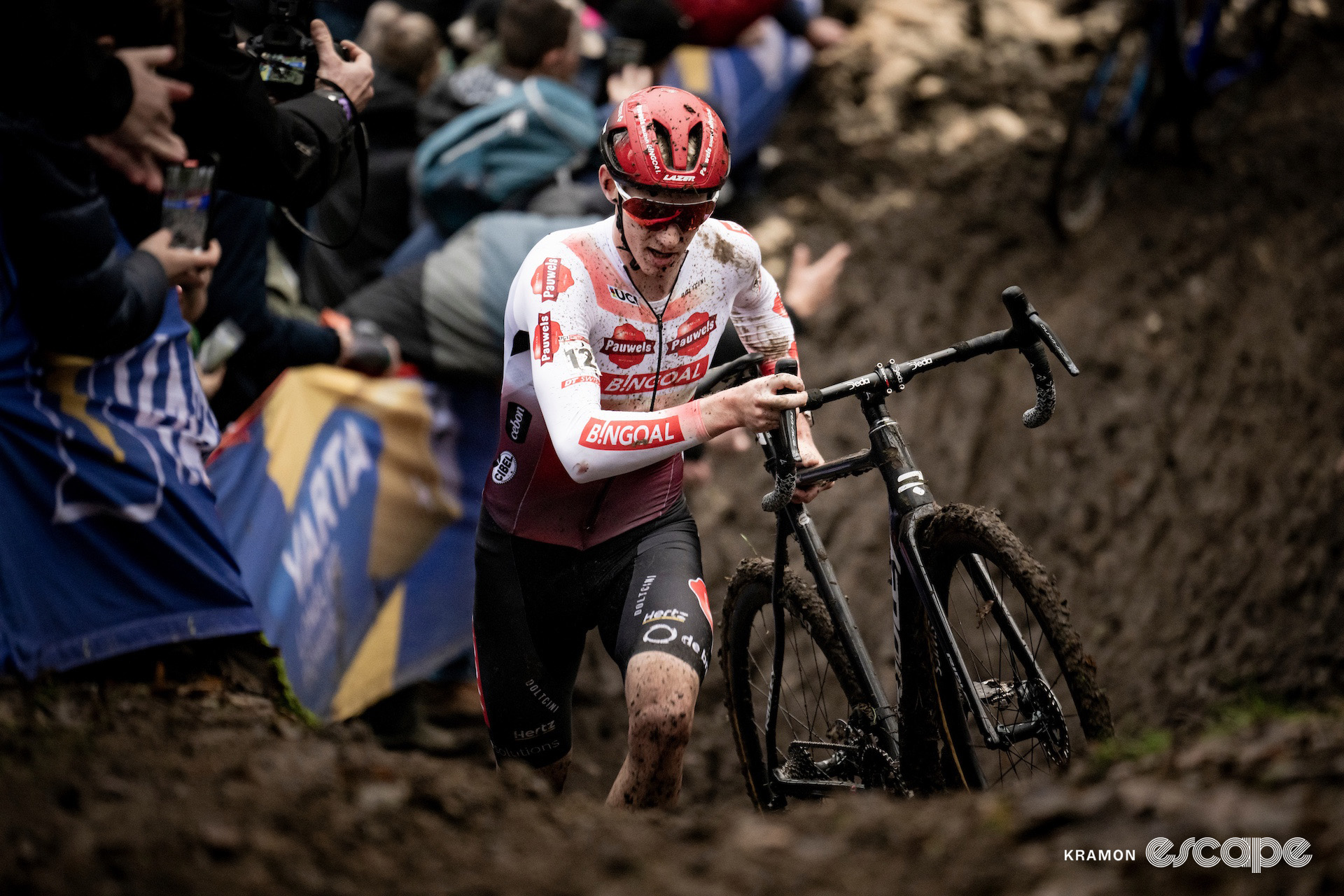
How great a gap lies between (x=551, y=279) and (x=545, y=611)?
51.5 inches

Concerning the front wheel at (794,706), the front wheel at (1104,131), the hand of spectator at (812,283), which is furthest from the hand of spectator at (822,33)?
the front wheel at (794,706)

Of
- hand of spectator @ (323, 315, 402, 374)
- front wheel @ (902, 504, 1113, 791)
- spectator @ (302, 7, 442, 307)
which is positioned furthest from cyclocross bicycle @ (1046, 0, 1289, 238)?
front wheel @ (902, 504, 1113, 791)

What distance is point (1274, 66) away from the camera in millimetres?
10688

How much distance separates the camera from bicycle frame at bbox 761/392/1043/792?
3.89 m

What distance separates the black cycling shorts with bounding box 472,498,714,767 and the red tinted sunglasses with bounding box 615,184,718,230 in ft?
3.82

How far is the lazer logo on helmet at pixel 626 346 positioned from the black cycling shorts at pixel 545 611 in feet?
2.23

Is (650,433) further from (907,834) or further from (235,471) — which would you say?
(235,471)

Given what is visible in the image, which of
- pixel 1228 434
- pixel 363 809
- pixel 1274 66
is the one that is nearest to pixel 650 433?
pixel 363 809

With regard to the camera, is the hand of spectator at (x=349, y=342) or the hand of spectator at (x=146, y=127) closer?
the hand of spectator at (x=146, y=127)

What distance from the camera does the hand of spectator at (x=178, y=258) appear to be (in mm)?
4062

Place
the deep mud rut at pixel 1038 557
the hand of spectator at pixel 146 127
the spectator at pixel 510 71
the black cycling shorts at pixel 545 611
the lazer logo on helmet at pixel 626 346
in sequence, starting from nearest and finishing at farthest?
1. the deep mud rut at pixel 1038 557
2. the hand of spectator at pixel 146 127
3. the lazer logo on helmet at pixel 626 346
4. the black cycling shorts at pixel 545 611
5. the spectator at pixel 510 71

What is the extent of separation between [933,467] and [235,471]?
505 cm

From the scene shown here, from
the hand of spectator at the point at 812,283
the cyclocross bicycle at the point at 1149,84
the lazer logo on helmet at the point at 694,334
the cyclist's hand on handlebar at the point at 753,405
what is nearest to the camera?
the cyclist's hand on handlebar at the point at 753,405

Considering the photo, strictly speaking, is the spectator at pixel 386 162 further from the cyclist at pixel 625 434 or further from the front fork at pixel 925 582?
the front fork at pixel 925 582
